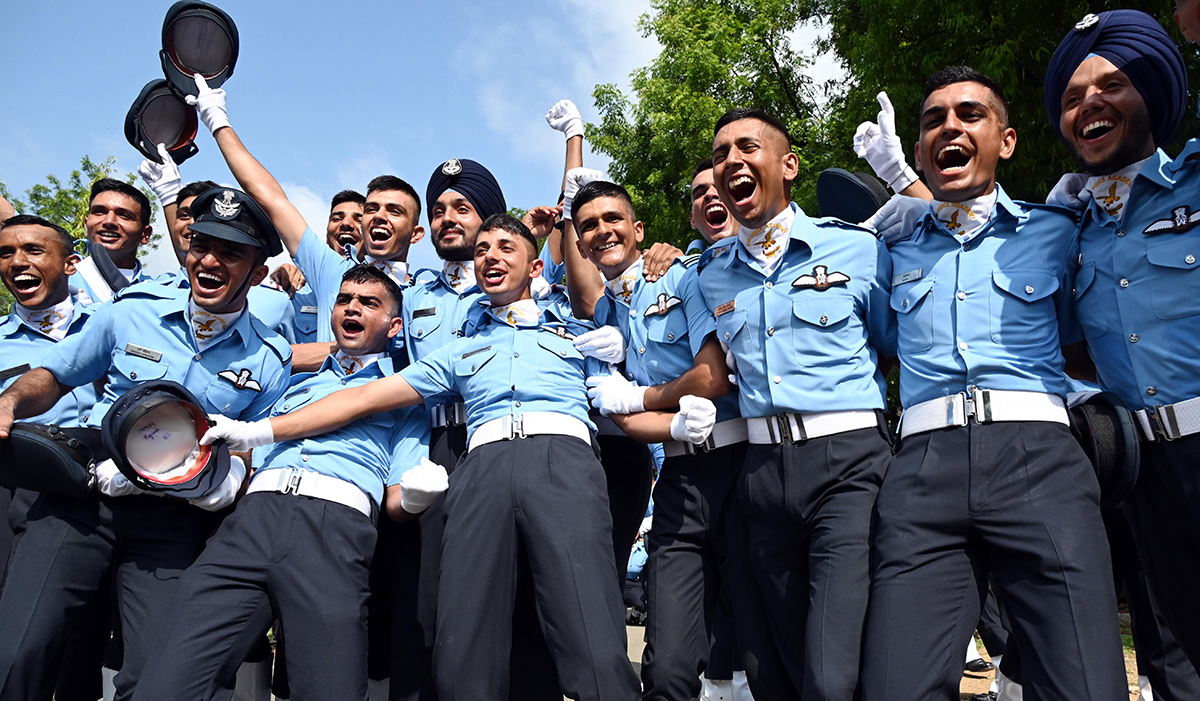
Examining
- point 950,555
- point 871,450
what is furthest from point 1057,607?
point 871,450

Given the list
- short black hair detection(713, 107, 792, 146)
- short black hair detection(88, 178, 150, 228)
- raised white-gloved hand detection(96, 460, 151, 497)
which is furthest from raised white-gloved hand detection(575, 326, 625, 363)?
short black hair detection(88, 178, 150, 228)

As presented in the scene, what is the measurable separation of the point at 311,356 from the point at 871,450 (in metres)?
3.26

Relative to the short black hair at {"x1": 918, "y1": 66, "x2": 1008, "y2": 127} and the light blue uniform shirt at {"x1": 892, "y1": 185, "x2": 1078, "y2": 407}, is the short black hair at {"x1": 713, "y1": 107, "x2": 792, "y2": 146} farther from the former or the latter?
the light blue uniform shirt at {"x1": 892, "y1": 185, "x2": 1078, "y2": 407}

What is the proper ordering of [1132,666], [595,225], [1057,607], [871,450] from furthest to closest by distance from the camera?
[1132,666]
[595,225]
[871,450]
[1057,607]

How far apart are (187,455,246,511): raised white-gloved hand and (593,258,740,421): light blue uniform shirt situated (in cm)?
199

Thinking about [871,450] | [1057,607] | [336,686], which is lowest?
[336,686]

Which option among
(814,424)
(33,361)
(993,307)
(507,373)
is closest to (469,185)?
(507,373)

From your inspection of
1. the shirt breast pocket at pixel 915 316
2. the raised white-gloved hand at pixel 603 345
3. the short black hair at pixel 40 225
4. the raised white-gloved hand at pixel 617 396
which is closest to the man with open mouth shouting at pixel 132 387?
the short black hair at pixel 40 225

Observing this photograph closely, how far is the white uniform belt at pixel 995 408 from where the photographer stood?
109 inches

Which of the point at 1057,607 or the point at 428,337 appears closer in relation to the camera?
the point at 1057,607

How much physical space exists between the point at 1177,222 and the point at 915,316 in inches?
33.8

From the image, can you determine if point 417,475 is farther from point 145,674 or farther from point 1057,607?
point 1057,607

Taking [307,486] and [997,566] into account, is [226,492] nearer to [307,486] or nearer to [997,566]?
[307,486]

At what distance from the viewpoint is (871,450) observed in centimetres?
319
